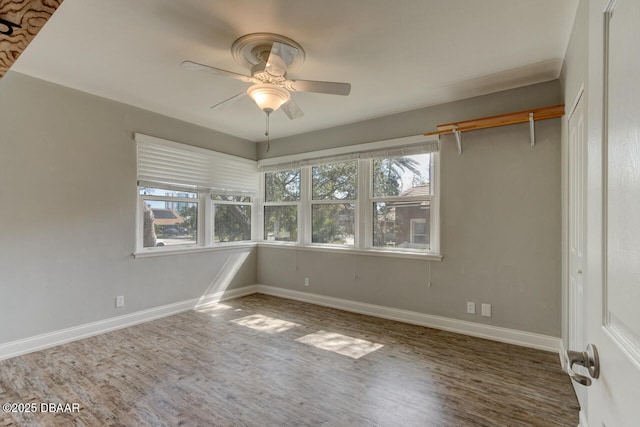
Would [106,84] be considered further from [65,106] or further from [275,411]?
[275,411]

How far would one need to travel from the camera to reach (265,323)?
3.71 meters

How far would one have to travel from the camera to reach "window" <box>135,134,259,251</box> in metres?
3.85

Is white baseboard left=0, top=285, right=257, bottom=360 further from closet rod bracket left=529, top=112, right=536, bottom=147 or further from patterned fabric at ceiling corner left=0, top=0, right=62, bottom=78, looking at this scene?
closet rod bracket left=529, top=112, right=536, bottom=147

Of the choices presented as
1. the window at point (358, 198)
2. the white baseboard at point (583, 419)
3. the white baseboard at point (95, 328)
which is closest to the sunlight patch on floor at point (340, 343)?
the window at point (358, 198)

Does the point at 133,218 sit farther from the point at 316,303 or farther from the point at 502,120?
the point at 502,120

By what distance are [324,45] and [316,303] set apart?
3367 mm

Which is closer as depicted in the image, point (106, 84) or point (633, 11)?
point (633, 11)

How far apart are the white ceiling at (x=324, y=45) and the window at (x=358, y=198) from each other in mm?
785

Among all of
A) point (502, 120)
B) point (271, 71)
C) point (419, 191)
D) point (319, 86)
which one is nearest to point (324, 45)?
point (319, 86)

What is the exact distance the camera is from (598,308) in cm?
72

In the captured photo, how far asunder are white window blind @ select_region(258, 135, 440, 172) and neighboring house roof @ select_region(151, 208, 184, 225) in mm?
1584

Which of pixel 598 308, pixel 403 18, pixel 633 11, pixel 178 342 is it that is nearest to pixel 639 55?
pixel 633 11

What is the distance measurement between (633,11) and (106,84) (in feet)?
12.5

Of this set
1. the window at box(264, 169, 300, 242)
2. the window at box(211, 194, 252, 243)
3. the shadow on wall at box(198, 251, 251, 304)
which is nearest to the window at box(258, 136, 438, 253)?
the window at box(264, 169, 300, 242)
